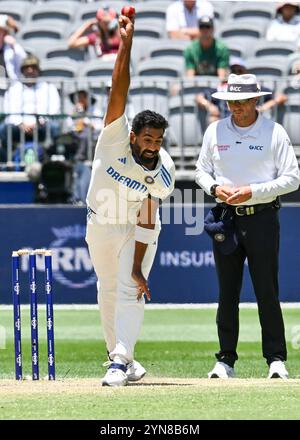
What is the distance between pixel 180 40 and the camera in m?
18.8

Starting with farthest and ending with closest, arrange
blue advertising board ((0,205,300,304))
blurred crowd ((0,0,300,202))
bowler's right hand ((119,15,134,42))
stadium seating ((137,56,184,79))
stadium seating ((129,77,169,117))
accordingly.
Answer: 1. stadium seating ((137,56,184,79))
2. stadium seating ((129,77,169,117))
3. blurred crowd ((0,0,300,202))
4. blue advertising board ((0,205,300,304))
5. bowler's right hand ((119,15,134,42))

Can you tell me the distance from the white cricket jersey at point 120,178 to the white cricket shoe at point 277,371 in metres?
1.60

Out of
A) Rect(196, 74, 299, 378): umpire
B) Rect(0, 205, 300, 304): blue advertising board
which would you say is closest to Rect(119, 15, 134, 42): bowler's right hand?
Rect(196, 74, 299, 378): umpire

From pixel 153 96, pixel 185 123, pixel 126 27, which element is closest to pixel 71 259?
pixel 185 123

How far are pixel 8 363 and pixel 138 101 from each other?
22.2 feet

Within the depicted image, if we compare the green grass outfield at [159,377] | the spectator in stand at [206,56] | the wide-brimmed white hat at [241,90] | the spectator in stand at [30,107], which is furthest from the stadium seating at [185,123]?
the wide-brimmed white hat at [241,90]

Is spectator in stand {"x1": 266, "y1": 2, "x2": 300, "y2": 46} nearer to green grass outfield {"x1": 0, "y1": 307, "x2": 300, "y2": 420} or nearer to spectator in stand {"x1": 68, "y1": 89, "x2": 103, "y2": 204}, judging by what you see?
spectator in stand {"x1": 68, "y1": 89, "x2": 103, "y2": 204}

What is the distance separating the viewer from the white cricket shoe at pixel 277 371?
912cm

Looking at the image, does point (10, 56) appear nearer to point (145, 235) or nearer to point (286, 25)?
point (286, 25)

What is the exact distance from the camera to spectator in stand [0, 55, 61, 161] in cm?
1656

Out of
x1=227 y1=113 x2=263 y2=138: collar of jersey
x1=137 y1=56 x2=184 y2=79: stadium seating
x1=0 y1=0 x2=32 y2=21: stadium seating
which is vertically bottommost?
x1=227 y1=113 x2=263 y2=138: collar of jersey

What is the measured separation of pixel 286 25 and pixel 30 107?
4.30m

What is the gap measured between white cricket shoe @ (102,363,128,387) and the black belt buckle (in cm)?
163

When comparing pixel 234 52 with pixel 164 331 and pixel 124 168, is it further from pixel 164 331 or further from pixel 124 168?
pixel 124 168
